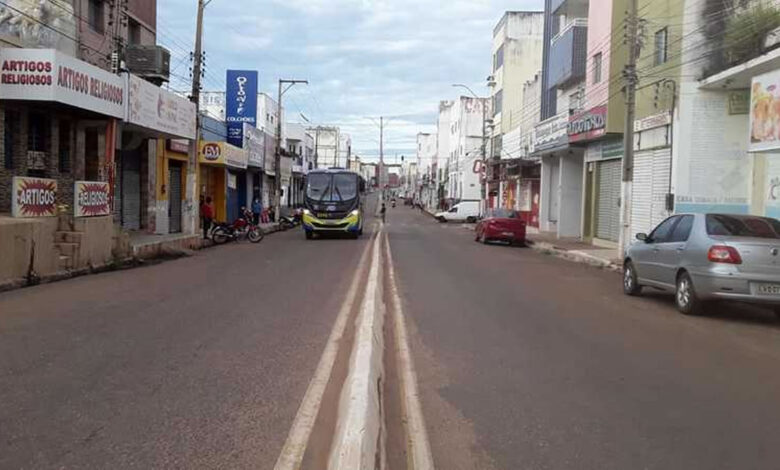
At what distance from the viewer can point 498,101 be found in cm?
5819

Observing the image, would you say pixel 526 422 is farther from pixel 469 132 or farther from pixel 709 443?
pixel 469 132

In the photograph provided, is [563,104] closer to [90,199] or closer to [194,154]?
[194,154]

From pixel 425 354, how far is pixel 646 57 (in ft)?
65.0

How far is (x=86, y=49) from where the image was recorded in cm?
2386

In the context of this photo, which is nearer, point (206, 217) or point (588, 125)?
point (588, 125)

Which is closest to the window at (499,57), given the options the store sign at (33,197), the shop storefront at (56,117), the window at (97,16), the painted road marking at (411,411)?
the window at (97,16)

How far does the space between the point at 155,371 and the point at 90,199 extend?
12.2m

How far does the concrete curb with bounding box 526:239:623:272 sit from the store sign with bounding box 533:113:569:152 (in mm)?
5085

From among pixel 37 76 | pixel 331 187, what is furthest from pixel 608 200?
pixel 37 76

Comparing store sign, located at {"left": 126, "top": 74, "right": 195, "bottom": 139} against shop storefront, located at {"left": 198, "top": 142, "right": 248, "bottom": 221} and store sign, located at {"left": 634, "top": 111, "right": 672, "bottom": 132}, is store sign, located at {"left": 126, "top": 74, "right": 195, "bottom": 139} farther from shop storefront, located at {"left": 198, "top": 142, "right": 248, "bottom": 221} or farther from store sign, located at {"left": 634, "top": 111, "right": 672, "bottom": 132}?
store sign, located at {"left": 634, "top": 111, "right": 672, "bottom": 132}

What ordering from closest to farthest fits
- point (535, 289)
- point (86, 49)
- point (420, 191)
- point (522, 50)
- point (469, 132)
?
1. point (535, 289)
2. point (86, 49)
3. point (522, 50)
4. point (469, 132)
5. point (420, 191)

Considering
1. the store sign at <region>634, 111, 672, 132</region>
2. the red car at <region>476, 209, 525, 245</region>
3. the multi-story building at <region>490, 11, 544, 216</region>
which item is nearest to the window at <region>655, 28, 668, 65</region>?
the store sign at <region>634, 111, 672, 132</region>

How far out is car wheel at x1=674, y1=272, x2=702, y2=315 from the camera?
1112 centimetres

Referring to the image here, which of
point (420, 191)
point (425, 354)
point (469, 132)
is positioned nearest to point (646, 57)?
point (425, 354)
